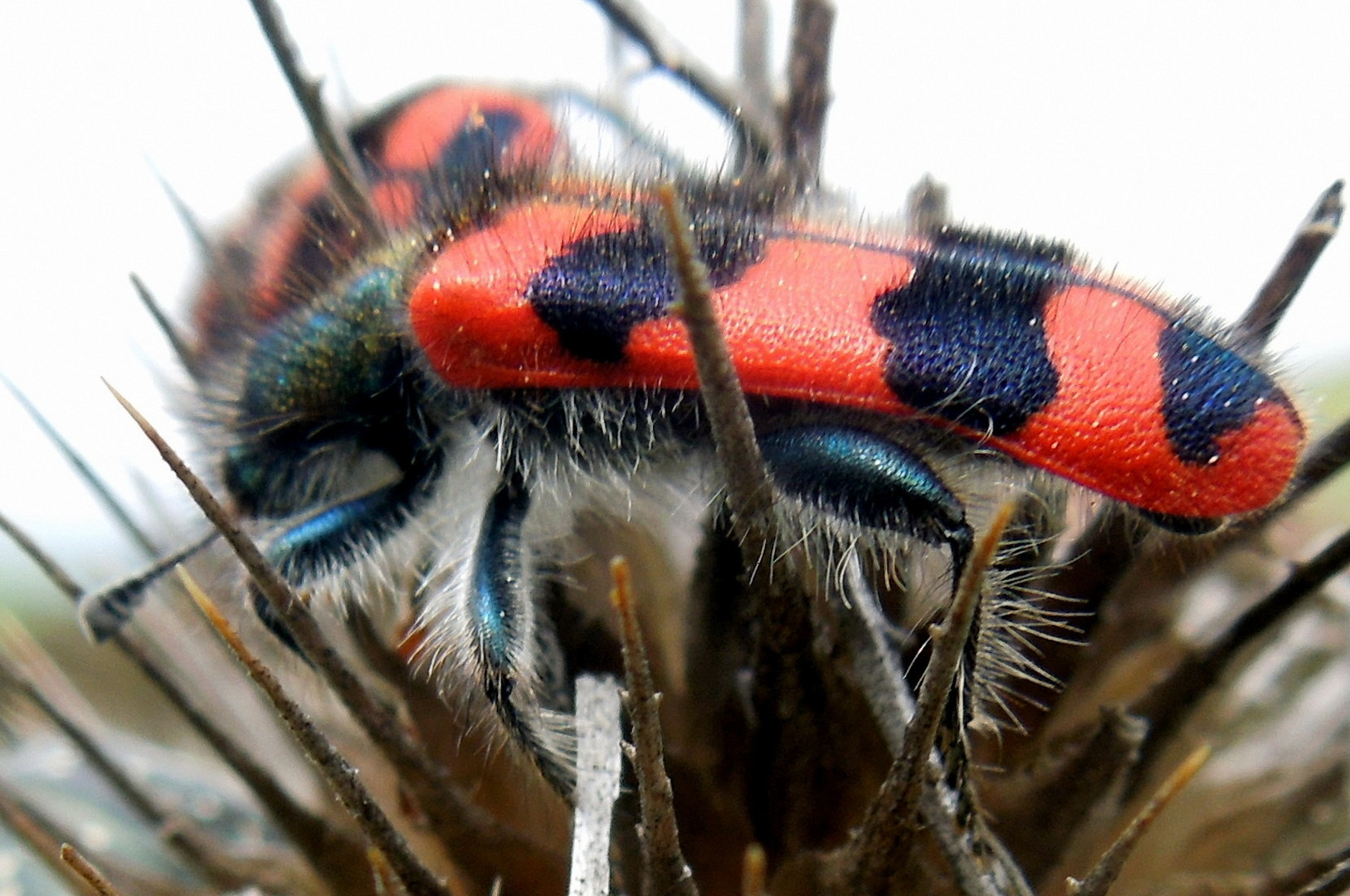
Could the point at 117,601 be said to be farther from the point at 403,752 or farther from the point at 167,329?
the point at 403,752

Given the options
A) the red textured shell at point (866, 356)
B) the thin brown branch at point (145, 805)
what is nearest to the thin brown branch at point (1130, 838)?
the red textured shell at point (866, 356)

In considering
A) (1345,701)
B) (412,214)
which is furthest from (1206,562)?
(412,214)

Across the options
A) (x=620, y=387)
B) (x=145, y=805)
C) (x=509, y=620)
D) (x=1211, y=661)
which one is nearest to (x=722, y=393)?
(x=620, y=387)

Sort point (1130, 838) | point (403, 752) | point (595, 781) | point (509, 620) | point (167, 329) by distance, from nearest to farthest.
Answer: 1. point (1130, 838)
2. point (595, 781)
3. point (403, 752)
4. point (509, 620)
5. point (167, 329)

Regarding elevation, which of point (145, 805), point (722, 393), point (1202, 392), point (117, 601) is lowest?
point (145, 805)

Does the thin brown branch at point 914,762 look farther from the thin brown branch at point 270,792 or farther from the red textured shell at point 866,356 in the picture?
the thin brown branch at point 270,792

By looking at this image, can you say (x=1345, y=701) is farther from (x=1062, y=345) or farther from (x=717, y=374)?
(x=717, y=374)
